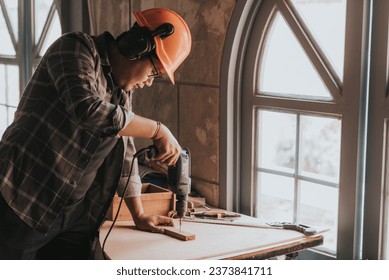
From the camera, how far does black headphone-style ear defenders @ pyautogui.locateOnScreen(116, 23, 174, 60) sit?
2225 millimetres

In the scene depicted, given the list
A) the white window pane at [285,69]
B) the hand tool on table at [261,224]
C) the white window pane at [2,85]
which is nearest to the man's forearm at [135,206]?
the hand tool on table at [261,224]

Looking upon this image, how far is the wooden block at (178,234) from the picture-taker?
103 inches

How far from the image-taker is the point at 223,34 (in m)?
3.24

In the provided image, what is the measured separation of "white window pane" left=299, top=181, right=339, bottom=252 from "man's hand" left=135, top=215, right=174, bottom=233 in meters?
0.71

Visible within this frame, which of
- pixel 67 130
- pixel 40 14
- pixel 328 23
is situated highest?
pixel 40 14

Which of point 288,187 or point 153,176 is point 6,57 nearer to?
point 153,176

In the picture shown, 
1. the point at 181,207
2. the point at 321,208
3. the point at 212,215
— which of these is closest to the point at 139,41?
the point at 181,207

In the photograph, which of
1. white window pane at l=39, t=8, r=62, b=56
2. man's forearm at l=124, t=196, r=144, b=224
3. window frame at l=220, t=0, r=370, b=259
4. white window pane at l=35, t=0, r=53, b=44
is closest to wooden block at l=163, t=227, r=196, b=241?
man's forearm at l=124, t=196, r=144, b=224

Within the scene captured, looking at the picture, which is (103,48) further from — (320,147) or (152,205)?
(320,147)

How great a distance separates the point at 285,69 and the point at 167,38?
0.97 meters

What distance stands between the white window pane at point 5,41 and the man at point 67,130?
375 cm

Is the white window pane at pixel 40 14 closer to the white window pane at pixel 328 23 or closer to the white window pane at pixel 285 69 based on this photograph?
the white window pane at pixel 285 69

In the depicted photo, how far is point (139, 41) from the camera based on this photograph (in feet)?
7.29

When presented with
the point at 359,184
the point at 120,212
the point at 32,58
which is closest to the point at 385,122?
the point at 359,184
